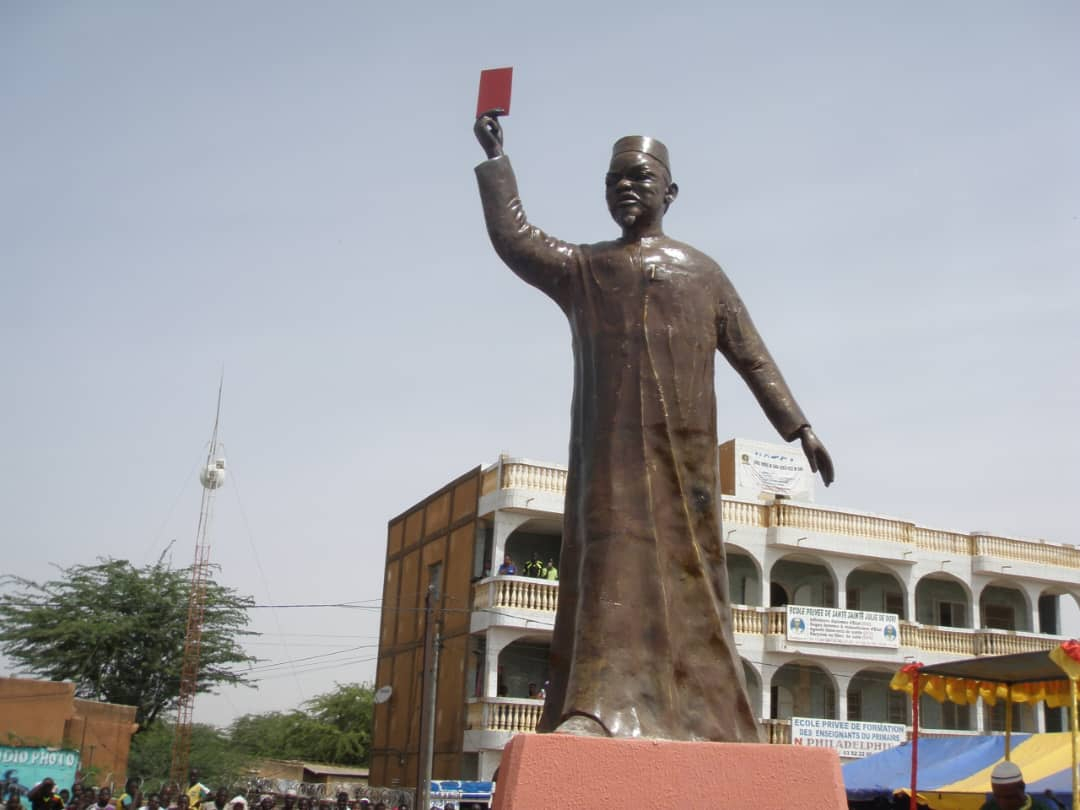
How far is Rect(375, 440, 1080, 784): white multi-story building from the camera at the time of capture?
77.6 ft

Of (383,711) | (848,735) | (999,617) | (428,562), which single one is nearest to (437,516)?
(428,562)

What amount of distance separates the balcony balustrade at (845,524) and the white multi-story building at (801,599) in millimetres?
32

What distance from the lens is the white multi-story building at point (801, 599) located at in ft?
77.6

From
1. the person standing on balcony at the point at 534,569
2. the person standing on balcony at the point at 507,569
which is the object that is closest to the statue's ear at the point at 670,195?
the person standing on balcony at the point at 507,569

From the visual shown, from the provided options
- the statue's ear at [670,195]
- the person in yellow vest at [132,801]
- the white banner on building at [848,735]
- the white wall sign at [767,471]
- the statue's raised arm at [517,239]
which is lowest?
the person in yellow vest at [132,801]

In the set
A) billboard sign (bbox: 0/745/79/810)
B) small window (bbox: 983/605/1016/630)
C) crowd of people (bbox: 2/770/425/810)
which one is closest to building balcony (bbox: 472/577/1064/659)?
small window (bbox: 983/605/1016/630)

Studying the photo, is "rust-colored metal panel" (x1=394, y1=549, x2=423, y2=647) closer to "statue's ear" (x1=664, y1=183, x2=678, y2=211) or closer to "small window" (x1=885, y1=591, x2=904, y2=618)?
"small window" (x1=885, y1=591, x2=904, y2=618)

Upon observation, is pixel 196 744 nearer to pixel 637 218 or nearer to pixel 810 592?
→ pixel 810 592

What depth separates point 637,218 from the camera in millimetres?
4734

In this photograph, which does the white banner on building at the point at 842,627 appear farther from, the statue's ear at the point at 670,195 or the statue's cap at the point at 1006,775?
the statue's ear at the point at 670,195

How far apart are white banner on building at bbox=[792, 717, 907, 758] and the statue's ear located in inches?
804

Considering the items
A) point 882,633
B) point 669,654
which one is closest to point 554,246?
point 669,654

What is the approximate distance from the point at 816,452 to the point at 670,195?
1.25 m

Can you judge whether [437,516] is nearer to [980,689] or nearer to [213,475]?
[213,475]
